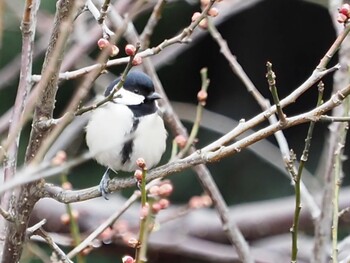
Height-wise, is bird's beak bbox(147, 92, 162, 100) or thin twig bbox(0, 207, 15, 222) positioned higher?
bird's beak bbox(147, 92, 162, 100)

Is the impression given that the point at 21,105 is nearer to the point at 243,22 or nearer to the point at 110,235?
the point at 110,235

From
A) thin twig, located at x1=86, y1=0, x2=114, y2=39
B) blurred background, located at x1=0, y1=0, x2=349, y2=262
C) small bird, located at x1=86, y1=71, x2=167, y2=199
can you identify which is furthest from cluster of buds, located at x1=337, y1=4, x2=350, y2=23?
blurred background, located at x1=0, y1=0, x2=349, y2=262

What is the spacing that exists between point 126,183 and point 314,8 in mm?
3167

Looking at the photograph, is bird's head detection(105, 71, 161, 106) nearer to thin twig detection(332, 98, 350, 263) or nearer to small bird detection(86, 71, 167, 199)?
small bird detection(86, 71, 167, 199)

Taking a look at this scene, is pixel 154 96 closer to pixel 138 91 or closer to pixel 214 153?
pixel 138 91

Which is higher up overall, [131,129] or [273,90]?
[131,129]

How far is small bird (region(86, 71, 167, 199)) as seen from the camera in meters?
1.59

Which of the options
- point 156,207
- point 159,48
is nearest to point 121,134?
point 156,207

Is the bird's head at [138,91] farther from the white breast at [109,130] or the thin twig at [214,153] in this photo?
the thin twig at [214,153]

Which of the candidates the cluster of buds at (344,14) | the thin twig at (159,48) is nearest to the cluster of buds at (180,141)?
the thin twig at (159,48)

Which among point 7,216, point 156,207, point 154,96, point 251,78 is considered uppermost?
point 251,78

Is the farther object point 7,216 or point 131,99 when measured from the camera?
point 131,99

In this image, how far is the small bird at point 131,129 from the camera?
1.59 metres

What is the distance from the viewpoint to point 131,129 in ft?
5.25
